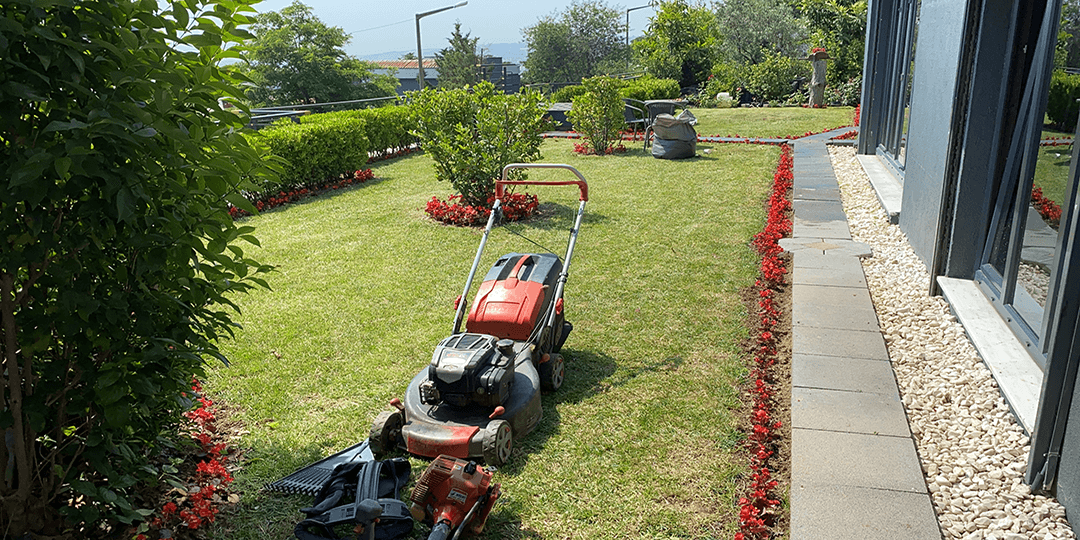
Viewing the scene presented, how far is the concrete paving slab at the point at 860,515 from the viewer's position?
3.06 meters

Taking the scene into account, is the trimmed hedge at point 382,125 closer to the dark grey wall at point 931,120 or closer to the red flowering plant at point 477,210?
the red flowering plant at point 477,210

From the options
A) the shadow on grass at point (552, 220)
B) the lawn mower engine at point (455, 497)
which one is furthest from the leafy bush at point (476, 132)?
the lawn mower engine at point (455, 497)

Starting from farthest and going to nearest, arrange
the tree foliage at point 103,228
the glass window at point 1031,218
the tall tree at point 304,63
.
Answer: the tall tree at point 304,63
the glass window at point 1031,218
the tree foliage at point 103,228

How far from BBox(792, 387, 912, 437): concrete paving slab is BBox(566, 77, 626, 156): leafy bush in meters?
10.9

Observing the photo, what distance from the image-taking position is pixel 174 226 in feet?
8.58

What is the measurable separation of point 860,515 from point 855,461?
1.55 feet

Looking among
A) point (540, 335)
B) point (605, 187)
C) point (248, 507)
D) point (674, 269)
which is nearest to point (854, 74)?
point (605, 187)

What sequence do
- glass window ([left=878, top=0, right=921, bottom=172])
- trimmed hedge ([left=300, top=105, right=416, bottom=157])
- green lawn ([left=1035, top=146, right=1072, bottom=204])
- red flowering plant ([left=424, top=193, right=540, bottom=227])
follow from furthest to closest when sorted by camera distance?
1. trimmed hedge ([left=300, top=105, right=416, bottom=157])
2. glass window ([left=878, top=0, right=921, bottom=172])
3. red flowering plant ([left=424, top=193, right=540, bottom=227])
4. green lawn ([left=1035, top=146, right=1072, bottom=204])

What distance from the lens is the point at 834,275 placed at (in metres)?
6.60

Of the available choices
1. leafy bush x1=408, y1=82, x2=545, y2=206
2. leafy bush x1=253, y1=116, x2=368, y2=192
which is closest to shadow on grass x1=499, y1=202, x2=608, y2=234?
leafy bush x1=408, y1=82, x2=545, y2=206

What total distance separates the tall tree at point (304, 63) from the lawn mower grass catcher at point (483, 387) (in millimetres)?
44117

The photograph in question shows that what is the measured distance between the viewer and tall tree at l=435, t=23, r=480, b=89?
195ft

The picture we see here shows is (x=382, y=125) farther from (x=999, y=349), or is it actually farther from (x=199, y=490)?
(x=999, y=349)

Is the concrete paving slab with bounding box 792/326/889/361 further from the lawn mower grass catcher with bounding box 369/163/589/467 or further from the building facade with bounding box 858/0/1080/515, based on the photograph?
the lawn mower grass catcher with bounding box 369/163/589/467
